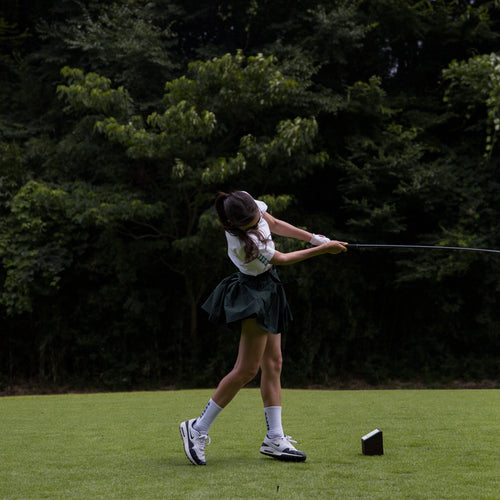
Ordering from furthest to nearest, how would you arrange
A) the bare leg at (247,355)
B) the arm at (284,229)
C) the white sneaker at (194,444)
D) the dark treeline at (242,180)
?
the dark treeline at (242,180) < the arm at (284,229) < the bare leg at (247,355) < the white sneaker at (194,444)

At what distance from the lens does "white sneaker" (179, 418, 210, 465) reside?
331cm

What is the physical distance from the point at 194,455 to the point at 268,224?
4.53 ft

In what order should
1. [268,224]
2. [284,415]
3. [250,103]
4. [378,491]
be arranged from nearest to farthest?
[378,491] → [268,224] → [284,415] → [250,103]

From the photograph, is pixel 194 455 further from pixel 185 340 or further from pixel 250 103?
pixel 185 340

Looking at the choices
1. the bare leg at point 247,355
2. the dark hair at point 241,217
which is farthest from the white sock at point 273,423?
the dark hair at point 241,217

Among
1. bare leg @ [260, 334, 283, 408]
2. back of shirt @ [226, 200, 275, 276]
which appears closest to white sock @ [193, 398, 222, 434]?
bare leg @ [260, 334, 283, 408]

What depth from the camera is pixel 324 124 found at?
12.0m

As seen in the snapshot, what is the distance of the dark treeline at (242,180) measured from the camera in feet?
35.2

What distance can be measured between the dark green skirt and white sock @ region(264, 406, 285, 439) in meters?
0.47

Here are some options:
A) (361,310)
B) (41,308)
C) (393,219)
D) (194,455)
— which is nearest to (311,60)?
(393,219)

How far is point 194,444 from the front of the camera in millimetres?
3346

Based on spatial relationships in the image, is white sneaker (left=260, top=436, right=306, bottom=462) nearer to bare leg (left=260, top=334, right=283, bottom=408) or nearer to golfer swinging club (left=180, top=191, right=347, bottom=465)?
golfer swinging club (left=180, top=191, right=347, bottom=465)

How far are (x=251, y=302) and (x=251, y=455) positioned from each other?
91cm

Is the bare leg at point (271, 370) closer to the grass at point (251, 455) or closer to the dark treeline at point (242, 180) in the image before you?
the grass at point (251, 455)
